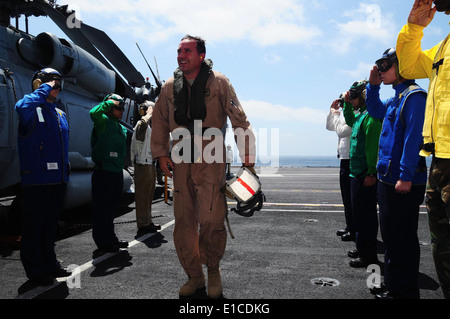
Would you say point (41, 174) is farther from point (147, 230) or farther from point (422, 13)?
point (422, 13)

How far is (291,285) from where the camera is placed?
3.21 metres

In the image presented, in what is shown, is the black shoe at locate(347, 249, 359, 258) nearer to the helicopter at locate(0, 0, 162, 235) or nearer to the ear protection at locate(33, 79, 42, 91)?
the ear protection at locate(33, 79, 42, 91)

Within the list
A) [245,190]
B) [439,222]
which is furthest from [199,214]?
[439,222]

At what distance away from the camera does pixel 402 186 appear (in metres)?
2.45

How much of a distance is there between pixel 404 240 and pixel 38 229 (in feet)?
11.2

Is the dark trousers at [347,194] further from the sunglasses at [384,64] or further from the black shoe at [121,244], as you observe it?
the black shoe at [121,244]

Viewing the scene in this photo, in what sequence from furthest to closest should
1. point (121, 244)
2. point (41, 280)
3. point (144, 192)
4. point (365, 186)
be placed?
point (144, 192) → point (121, 244) → point (365, 186) → point (41, 280)

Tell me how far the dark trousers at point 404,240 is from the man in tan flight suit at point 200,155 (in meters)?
1.26

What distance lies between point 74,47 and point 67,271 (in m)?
5.07

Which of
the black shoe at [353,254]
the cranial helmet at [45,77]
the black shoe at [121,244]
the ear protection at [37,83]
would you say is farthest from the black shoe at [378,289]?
the ear protection at [37,83]

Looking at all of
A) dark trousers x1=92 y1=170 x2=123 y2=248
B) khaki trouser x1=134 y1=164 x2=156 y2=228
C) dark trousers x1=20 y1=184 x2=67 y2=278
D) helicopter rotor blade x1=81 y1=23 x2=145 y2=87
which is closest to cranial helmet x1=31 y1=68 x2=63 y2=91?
dark trousers x1=20 y1=184 x2=67 y2=278

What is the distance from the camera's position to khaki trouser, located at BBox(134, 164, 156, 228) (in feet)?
18.3
